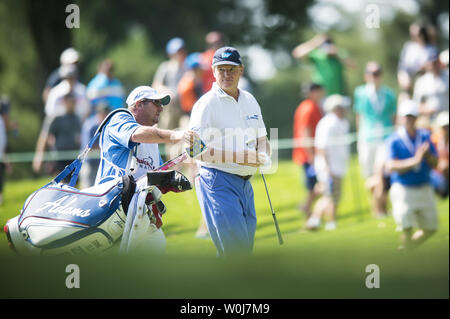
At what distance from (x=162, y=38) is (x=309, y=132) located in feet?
69.5

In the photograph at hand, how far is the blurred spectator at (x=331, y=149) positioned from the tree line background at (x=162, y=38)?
35.3 feet

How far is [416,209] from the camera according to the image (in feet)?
28.5

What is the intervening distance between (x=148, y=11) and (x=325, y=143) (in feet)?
70.4

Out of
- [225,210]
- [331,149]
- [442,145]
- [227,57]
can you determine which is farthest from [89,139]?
[227,57]

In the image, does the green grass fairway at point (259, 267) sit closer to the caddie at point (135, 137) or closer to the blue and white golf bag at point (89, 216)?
the blue and white golf bag at point (89, 216)

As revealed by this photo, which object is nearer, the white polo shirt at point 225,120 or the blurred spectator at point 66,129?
the white polo shirt at point 225,120

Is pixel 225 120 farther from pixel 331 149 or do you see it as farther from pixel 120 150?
pixel 331 149

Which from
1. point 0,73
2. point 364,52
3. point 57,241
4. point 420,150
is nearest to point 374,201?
point 420,150

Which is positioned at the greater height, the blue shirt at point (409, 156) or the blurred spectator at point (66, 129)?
the blurred spectator at point (66, 129)

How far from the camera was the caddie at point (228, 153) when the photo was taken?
4996mm

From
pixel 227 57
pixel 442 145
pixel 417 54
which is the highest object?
pixel 417 54

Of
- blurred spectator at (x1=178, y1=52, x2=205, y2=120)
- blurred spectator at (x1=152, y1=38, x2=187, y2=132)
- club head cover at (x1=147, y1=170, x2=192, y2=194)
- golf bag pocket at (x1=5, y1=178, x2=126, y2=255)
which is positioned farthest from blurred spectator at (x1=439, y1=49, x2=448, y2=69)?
golf bag pocket at (x1=5, y1=178, x2=126, y2=255)

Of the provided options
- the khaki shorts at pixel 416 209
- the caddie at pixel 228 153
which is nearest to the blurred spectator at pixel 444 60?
the khaki shorts at pixel 416 209

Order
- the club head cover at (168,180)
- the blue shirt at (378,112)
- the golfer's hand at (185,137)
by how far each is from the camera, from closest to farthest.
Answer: the golfer's hand at (185,137), the club head cover at (168,180), the blue shirt at (378,112)
